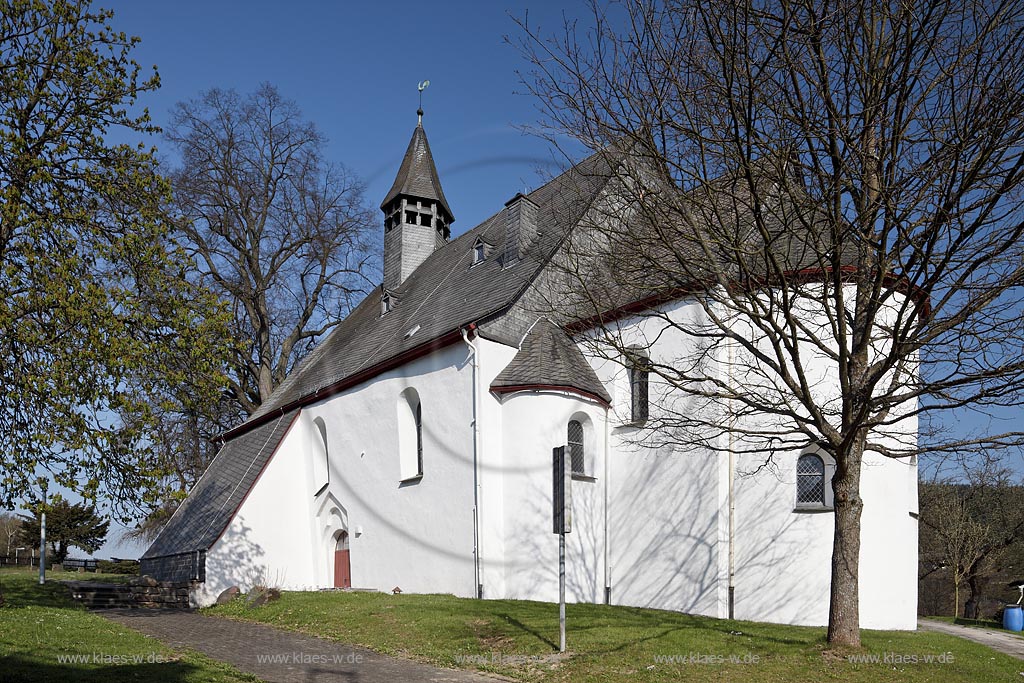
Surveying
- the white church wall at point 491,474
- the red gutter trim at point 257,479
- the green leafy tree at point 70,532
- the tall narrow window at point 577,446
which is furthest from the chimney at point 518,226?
the green leafy tree at point 70,532

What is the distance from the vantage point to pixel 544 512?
17.4 meters

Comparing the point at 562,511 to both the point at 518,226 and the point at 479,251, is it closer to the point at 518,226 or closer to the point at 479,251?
the point at 518,226

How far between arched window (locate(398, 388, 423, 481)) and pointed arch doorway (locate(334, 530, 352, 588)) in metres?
3.94

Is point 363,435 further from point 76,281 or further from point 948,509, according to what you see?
point 948,509

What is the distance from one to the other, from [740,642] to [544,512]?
261 inches

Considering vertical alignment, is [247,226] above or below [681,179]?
above

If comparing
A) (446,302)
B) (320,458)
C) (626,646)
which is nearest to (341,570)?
(320,458)

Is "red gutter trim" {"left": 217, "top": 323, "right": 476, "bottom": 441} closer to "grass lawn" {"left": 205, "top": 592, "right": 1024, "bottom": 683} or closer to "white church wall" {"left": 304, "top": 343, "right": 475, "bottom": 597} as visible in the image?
"white church wall" {"left": 304, "top": 343, "right": 475, "bottom": 597}

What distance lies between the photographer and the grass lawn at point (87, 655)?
852 centimetres

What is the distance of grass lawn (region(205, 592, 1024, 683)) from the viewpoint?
9.91m

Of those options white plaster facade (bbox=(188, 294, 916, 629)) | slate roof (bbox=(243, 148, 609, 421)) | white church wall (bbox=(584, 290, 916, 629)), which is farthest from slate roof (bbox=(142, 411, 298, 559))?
white church wall (bbox=(584, 290, 916, 629))

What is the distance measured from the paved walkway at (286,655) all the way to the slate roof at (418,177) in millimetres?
18128

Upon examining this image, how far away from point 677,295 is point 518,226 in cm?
1045

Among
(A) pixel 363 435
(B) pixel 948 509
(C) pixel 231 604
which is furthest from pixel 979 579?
(C) pixel 231 604
